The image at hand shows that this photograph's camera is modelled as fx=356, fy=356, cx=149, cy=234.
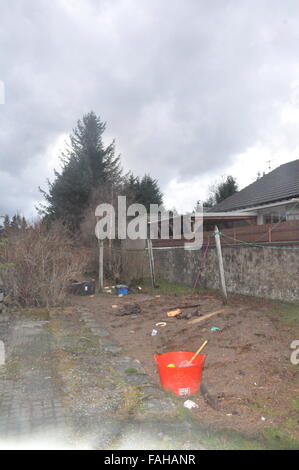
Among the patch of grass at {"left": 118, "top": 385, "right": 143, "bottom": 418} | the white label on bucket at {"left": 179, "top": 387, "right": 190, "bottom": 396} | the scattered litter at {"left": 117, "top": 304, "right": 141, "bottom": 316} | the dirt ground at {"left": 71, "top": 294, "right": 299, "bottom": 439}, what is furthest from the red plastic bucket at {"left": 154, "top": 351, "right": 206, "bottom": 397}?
the scattered litter at {"left": 117, "top": 304, "right": 141, "bottom": 316}

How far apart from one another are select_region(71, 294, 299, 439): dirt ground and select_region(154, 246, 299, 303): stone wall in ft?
1.38

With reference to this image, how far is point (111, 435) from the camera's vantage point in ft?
9.02

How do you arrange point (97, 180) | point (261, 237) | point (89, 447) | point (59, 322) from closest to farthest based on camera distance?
point (89, 447), point (59, 322), point (261, 237), point (97, 180)

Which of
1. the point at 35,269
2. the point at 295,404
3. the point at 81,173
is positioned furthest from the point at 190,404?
the point at 81,173

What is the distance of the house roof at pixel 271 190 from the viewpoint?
1344 centimetres

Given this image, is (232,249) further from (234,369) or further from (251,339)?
(234,369)

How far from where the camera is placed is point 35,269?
914 centimetres

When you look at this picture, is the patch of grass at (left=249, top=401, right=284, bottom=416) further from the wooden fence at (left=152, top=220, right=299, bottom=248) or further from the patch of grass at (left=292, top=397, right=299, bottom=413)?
the wooden fence at (left=152, top=220, right=299, bottom=248)

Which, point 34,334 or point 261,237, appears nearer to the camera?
point 34,334

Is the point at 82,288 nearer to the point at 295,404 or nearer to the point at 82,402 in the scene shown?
the point at 82,402

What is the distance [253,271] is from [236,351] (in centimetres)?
471

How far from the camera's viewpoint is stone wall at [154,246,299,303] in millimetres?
8031

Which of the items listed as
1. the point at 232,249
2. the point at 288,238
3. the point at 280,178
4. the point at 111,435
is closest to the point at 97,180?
the point at 280,178

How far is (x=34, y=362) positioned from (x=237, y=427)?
2.86 metres
